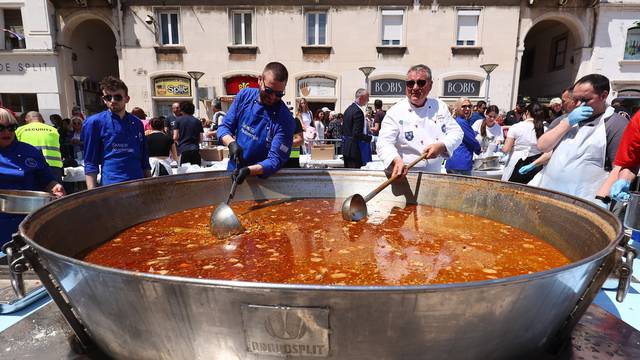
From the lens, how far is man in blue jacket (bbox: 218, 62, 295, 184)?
2507 mm

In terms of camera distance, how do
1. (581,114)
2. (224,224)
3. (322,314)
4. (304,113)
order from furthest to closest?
(304,113)
(581,114)
(224,224)
(322,314)

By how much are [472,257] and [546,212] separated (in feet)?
1.54

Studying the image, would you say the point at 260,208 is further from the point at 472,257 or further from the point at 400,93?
the point at 400,93

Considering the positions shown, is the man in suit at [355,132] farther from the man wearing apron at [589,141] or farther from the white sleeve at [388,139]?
the man wearing apron at [589,141]

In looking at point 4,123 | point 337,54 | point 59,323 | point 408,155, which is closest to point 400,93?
point 337,54

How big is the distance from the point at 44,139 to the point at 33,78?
14134mm

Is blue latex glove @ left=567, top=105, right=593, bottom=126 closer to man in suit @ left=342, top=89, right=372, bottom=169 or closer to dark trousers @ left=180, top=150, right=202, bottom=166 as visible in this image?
man in suit @ left=342, top=89, right=372, bottom=169

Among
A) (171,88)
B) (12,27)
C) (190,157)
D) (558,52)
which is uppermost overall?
(12,27)

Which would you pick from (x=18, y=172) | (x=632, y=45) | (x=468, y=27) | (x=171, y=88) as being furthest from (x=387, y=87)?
(x=18, y=172)

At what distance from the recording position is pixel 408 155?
279 cm

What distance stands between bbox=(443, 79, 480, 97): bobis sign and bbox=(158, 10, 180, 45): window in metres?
11.0

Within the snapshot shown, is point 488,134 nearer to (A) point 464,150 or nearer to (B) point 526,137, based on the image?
(B) point 526,137

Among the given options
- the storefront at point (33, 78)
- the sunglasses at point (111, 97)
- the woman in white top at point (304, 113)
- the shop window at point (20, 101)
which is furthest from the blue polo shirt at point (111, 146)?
the shop window at point (20, 101)

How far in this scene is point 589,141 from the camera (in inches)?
95.7
